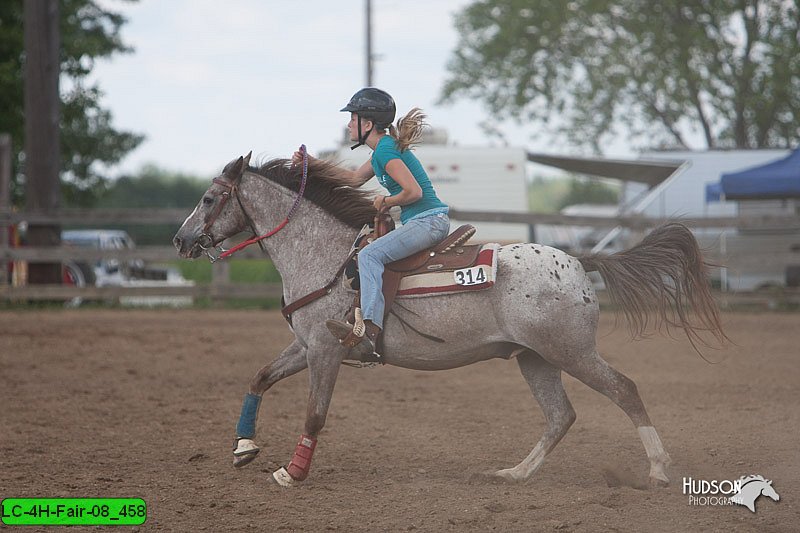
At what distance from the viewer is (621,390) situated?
17.0 ft

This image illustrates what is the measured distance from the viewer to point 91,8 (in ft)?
85.4

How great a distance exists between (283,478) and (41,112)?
13.6 metres

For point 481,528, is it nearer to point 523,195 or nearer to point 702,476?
point 702,476

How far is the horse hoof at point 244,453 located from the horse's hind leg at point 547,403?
152 centimetres

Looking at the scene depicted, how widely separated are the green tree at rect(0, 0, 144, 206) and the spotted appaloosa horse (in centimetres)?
1774

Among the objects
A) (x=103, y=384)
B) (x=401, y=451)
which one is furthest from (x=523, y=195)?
(x=401, y=451)

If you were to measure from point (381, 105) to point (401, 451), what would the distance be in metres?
Result: 2.38

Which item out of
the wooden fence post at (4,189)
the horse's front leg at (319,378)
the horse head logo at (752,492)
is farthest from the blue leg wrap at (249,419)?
the wooden fence post at (4,189)

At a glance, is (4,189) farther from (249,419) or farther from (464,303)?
(464,303)

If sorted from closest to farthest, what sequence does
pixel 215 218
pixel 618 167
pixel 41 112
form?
pixel 215 218 < pixel 41 112 < pixel 618 167

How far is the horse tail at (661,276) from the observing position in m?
5.54

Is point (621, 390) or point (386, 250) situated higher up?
point (386, 250)

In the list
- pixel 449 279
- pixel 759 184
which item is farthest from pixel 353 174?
pixel 759 184

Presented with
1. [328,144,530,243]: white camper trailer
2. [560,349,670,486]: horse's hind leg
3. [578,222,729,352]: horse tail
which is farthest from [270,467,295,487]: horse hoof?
[328,144,530,243]: white camper trailer
